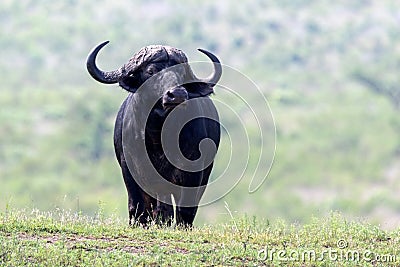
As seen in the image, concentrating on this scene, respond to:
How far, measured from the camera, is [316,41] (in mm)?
89812

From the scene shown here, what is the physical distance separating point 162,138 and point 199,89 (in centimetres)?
68

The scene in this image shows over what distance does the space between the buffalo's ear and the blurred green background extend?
19017 millimetres

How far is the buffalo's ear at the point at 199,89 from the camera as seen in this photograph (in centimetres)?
1010

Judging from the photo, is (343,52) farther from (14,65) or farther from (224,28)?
(14,65)

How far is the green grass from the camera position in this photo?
777cm

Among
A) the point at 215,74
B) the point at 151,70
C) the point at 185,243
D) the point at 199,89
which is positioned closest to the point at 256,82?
the point at 215,74

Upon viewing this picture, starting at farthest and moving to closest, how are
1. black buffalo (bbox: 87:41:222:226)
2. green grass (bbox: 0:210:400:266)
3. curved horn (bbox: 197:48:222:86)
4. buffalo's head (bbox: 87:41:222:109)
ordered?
1. curved horn (bbox: 197:48:222:86)
2. black buffalo (bbox: 87:41:222:226)
3. buffalo's head (bbox: 87:41:222:109)
4. green grass (bbox: 0:210:400:266)

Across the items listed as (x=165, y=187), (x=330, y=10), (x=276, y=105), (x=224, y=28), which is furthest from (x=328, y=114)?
(x=165, y=187)

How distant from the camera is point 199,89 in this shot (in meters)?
10.2

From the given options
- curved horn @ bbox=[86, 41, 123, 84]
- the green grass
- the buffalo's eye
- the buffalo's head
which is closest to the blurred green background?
curved horn @ bbox=[86, 41, 123, 84]

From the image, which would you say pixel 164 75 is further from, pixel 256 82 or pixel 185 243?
pixel 256 82

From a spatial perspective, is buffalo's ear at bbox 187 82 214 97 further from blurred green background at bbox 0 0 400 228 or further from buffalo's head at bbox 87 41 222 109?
blurred green background at bbox 0 0 400 228

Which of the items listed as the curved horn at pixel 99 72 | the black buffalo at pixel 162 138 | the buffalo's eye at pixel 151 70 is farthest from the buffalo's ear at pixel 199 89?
the curved horn at pixel 99 72

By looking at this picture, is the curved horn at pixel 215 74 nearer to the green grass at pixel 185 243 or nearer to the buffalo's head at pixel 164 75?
the buffalo's head at pixel 164 75
